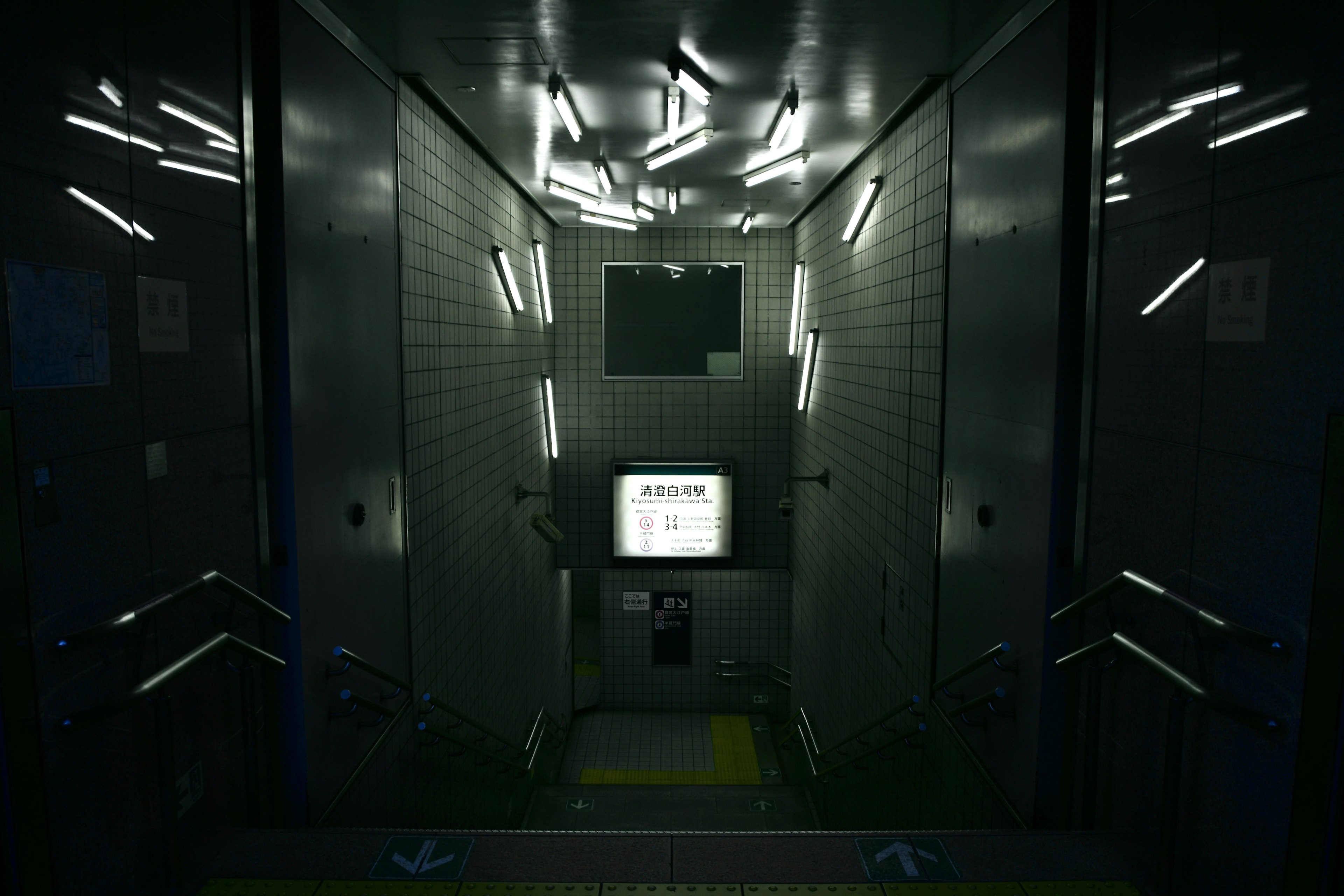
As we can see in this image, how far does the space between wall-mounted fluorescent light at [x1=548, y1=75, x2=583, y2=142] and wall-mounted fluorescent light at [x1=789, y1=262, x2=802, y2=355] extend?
3.96m

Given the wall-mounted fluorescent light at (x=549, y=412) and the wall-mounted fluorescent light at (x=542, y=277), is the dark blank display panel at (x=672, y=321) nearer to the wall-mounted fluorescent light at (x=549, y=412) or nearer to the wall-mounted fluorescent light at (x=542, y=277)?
the wall-mounted fluorescent light at (x=542, y=277)

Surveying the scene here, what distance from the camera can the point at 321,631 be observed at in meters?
3.05

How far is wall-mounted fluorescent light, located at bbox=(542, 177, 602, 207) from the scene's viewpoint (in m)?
6.28

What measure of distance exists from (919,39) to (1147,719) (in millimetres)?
2808

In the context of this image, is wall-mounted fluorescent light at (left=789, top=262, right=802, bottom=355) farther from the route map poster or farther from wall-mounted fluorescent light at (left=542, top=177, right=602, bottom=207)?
wall-mounted fluorescent light at (left=542, top=177, right=602, bottom=207)

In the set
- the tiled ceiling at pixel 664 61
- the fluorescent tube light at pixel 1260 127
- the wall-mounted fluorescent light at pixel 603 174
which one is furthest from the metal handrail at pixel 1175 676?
the wall-mounted fluorescent light at pixel 603 174

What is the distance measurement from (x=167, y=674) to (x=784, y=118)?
12.5 ft

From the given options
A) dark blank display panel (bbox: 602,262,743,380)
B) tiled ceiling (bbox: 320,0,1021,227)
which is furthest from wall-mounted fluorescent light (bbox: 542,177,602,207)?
dark blank display panel (bbox: 602,262,743,380)

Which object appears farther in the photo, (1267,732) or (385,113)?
(385,113)

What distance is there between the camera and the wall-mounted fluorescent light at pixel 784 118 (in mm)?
4152

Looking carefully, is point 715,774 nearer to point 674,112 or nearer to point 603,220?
point 603,220

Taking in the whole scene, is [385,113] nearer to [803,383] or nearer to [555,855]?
[555,855]

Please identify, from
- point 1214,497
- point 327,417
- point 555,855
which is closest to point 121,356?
point 327,417

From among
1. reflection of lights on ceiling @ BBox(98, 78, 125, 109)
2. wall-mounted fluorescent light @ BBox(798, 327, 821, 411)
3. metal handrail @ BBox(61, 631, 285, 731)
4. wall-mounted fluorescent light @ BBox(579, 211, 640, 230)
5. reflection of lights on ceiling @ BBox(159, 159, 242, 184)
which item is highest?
wall-mounted fluorescent light @ BBox(579, 211, 640, 230)
